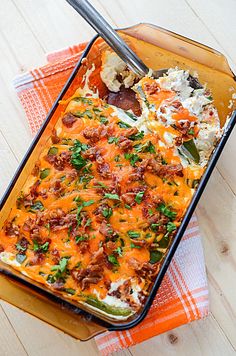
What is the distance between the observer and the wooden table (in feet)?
7.41

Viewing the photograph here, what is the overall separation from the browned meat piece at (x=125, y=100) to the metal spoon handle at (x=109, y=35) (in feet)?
0.31

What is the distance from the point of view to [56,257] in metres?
2.08

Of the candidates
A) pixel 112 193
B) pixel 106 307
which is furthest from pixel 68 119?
pixel 106 307

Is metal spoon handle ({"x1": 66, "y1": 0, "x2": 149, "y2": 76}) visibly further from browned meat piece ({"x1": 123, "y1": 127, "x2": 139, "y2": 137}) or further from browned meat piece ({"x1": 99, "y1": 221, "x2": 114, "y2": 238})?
browned meat piece ({"x1": 99, "y1": 221, "x2": 114, "y2": 238})

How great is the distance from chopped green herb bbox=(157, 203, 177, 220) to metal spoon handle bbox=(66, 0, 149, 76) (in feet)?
1.58

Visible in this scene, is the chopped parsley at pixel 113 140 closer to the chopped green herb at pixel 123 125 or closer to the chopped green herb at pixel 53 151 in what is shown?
the chopped green herb at pixel 123 125

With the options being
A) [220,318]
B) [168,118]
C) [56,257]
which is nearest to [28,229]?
[56,257]

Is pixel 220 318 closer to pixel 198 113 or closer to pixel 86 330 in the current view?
pixel 86 330

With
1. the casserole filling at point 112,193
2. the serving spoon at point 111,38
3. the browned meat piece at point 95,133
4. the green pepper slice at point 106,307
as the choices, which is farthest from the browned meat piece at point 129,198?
the serving spoon at point 111,38

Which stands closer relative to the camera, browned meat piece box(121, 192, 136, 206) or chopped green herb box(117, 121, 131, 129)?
browned meat piece box(121, 192, 136, 206)

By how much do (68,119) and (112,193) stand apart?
0.31 meters

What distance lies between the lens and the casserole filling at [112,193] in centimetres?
205

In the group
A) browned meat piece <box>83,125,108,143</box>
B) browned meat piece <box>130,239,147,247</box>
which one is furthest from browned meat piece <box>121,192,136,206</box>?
browned meat piece <box>83,125,108,143</box>

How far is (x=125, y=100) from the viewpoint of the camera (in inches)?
91.5
